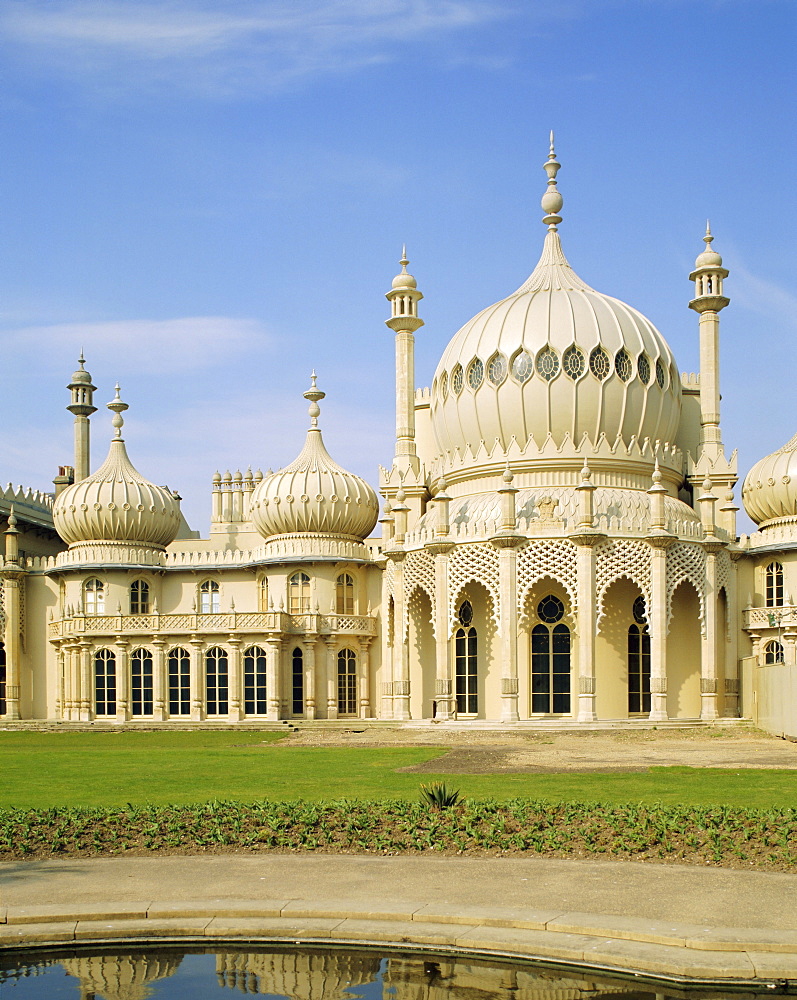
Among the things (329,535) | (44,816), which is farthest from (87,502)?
(44,816)

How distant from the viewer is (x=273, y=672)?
45688 mm

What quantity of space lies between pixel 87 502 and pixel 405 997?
142ft

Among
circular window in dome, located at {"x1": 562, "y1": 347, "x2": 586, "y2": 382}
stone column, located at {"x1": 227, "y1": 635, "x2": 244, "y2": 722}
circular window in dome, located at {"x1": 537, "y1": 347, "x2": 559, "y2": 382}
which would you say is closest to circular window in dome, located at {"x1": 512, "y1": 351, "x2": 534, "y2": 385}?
circular window in dome, located at {"x1": 537, "y1": 347, "x2": 559, "y2": 382}

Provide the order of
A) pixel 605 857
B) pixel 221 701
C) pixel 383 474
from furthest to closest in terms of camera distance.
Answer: pixel 383 474, pixel 221 701, pixel 605 857

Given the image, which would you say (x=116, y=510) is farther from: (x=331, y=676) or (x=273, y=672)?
(x=331, y=676)

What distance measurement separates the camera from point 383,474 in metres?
49.6

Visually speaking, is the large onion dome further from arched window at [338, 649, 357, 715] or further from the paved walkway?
the paved walkway

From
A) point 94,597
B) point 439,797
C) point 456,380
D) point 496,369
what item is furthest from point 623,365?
point 439,797

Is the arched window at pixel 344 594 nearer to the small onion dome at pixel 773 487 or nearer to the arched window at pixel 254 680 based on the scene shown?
the arched window at pixel 254 680

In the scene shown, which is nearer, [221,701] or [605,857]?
[605,857]

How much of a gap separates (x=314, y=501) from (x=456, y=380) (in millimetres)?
7451

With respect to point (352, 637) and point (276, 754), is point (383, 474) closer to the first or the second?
point (352, 637)

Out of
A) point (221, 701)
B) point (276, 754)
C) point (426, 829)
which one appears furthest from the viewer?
point (221, 701)

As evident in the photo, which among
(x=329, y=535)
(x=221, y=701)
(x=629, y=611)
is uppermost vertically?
(x=329, y=535)
